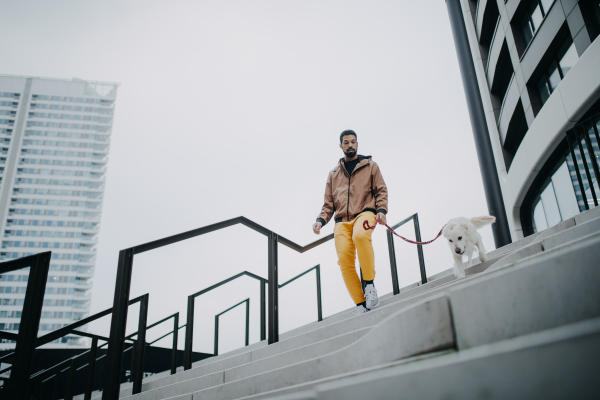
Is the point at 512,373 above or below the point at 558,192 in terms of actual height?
below

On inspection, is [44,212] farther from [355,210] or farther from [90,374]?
[355,210]

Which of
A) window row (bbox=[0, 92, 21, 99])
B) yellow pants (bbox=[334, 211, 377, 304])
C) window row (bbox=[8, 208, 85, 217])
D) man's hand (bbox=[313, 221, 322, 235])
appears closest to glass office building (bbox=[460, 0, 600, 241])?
yellow pants (bbox=[334, 211, 377, 304])

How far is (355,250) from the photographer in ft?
12.3

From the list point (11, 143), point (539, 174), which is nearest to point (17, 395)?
point (539, 174)

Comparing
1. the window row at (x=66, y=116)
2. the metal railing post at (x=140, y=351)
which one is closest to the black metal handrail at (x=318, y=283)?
the metal railing post at (x=140, y=351)

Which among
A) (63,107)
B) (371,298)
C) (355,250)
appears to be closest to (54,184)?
(63,107)

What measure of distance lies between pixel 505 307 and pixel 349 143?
3.11 meters

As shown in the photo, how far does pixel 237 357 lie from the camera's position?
12.2ft

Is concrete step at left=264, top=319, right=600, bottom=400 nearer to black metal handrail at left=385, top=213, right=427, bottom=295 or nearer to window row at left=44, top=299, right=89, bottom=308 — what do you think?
black metal handrail at left=385, top=213, right=427, bottom=295

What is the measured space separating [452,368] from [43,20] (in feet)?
410

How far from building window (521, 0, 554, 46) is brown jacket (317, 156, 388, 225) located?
9481mm

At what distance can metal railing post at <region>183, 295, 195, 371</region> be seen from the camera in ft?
15.1

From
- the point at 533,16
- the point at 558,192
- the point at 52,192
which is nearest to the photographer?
the point at 558,192

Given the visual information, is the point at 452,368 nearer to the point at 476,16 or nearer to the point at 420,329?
the point at 420,329
